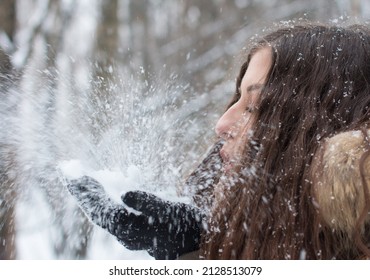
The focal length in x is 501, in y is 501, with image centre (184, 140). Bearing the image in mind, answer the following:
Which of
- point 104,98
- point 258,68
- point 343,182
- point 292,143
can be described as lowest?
point 343,182

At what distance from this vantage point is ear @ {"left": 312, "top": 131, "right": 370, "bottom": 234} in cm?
95

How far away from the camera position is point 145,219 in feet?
3.79

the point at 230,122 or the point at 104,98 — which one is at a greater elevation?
the point at 104,98

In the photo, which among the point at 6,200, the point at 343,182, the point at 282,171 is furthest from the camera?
the point at 6,200

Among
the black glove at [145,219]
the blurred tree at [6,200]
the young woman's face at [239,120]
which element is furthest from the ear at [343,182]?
the blurred tree at [6,200]

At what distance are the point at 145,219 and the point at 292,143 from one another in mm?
378

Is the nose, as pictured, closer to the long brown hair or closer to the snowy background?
the long brown hair

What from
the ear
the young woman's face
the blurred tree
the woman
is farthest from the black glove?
the blurred tree

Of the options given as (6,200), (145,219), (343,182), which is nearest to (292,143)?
(343,182)

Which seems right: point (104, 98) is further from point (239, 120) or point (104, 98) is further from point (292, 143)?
point (292, 143)

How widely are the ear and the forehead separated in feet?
0.96

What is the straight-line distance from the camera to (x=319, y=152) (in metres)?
1.04
